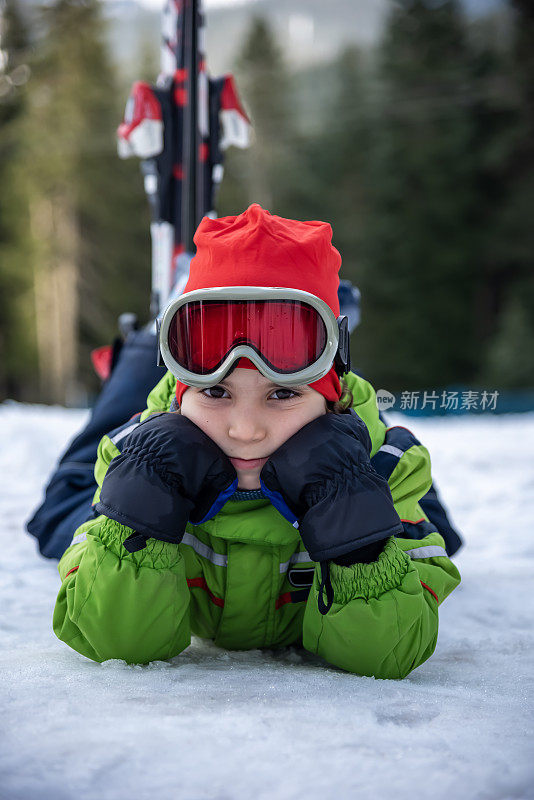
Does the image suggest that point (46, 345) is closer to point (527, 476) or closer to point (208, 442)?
point (527, 476)

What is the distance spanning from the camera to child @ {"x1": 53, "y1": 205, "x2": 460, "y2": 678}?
4.09 ft

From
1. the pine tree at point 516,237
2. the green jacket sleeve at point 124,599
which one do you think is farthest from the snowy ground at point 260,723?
the pine tree at point 516,237

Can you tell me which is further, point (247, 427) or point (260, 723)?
point (247, 427)

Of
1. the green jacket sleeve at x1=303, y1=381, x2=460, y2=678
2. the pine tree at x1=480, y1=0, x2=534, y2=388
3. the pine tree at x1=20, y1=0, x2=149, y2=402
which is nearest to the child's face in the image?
the green jacket sleeve at x1=303, y1=381, x2=460, y2=678

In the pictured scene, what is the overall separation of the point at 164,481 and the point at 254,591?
0.32m

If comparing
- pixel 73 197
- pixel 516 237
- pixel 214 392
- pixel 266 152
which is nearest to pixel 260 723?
pixel 214 392

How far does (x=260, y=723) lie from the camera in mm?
1031

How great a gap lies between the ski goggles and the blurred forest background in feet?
50.7

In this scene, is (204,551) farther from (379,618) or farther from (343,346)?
(343,346)

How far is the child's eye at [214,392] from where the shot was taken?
4.34 ft

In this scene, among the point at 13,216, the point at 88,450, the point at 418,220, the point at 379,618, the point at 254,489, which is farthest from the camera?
the point at 418,220

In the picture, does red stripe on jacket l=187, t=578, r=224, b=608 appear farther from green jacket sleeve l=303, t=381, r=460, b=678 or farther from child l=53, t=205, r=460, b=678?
green jacket sleeve l=303, t=381, r=460, b=678

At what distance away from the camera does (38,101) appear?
55.5ft

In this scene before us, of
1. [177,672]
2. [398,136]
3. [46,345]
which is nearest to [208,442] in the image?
[177,672]
